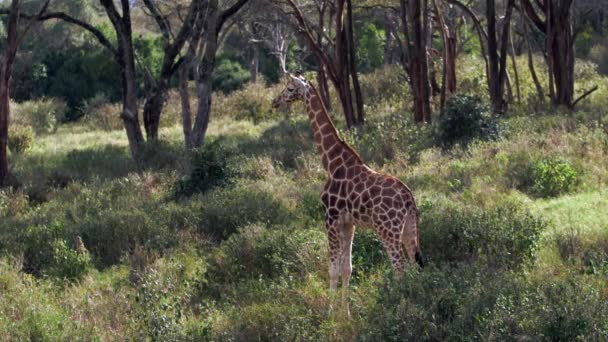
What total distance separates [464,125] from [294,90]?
7.50 m

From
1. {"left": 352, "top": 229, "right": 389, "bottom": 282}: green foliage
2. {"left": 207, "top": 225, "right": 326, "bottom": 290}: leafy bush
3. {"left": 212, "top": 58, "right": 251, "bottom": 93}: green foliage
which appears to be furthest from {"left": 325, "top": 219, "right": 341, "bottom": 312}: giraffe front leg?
{"left": 212, "top": 58, "right": 251, "bottom": 93}: green foliage

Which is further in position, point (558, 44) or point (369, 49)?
point (369, 49)

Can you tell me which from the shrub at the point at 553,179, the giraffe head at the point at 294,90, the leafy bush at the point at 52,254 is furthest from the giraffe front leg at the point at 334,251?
the shrub at the point at 553,179

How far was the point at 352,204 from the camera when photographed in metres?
7.45

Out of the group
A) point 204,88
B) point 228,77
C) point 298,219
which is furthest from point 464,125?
point 228,77

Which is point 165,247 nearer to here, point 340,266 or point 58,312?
point 58,312

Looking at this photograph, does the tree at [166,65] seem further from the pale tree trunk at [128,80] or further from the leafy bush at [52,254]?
the leafy bush at [52,254]

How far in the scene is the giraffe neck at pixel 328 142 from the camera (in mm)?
7719

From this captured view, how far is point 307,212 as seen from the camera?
10859 millimetres

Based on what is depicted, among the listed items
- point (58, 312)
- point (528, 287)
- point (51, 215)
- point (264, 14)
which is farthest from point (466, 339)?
point (264, 14)

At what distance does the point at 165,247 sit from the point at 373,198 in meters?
3.77

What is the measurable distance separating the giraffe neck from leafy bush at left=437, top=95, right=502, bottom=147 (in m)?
7.29

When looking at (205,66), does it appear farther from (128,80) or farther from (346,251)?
(346,251)

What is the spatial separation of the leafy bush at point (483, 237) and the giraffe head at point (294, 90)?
6.57ft
